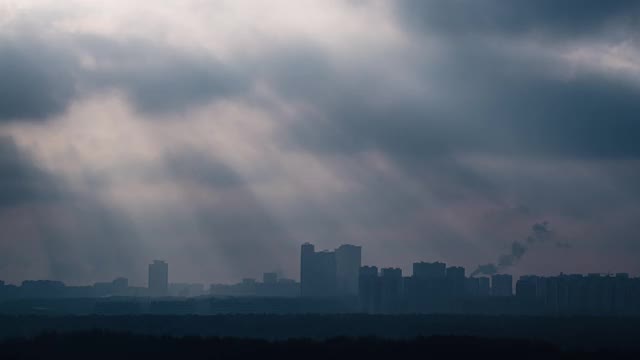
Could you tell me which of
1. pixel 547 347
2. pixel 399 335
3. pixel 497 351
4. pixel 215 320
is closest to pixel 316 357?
pixel 497 351

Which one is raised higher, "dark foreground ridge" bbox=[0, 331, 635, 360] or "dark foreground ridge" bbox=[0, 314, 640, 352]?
"dark foreground ridge" bbox=[0, 314, 640, 352]

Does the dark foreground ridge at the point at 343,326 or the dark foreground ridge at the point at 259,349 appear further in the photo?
the dark foreground ridge at the point at 343,326

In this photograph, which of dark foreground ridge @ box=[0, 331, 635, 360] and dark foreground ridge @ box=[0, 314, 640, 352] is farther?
dark foreground ridge @ box=[0, 314, 640, 352]

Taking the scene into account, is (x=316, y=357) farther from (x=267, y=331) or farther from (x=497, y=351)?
(x=267, y=331)

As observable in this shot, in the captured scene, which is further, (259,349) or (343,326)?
(343,326)

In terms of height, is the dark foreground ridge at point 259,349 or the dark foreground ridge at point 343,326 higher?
the dark foreground ridge at point 343,326
